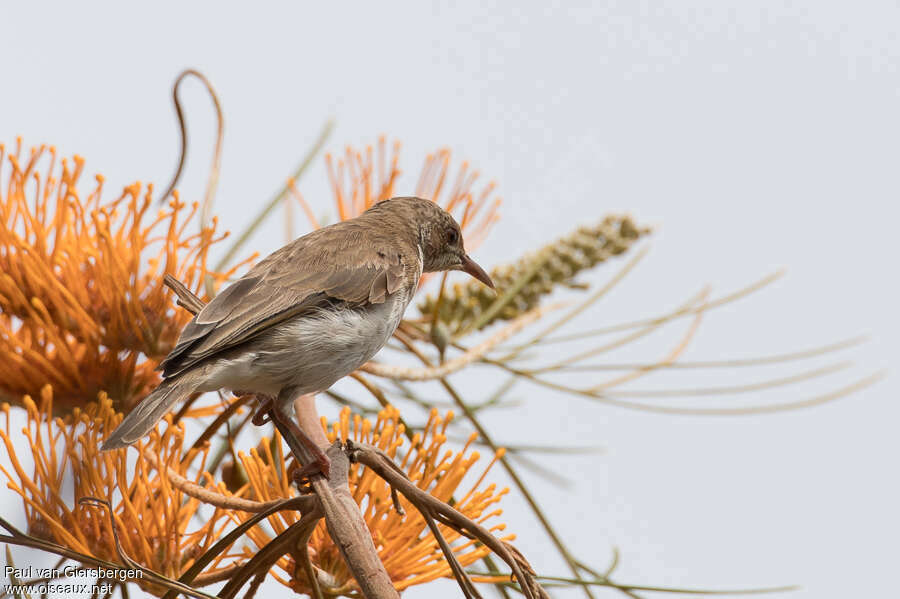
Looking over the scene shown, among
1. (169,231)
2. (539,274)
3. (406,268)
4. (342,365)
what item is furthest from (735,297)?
(169,231)

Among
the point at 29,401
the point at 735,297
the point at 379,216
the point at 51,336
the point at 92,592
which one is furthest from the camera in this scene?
the point at 735,297

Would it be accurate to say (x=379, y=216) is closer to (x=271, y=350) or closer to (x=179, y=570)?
(x=271, y=350)

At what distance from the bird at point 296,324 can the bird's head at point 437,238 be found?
0.18 metres

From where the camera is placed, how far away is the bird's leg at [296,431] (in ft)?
7.21

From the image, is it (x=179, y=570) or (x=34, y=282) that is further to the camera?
(x=34, y=282)

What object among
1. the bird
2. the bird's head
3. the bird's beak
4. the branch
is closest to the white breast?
the bird

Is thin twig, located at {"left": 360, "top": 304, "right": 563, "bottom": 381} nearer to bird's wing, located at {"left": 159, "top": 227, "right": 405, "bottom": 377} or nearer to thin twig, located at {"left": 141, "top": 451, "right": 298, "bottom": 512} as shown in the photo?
bird's wing, located at {"left": 159, "top": 227, "right": 405, "bottom": 377}

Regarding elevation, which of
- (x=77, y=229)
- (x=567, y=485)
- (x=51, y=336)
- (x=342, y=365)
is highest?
(x=77, y=229)

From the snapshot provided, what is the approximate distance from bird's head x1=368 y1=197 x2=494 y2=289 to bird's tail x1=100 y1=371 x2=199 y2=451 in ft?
3.08

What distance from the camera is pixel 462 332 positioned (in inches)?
135

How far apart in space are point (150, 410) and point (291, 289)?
0.53 metres

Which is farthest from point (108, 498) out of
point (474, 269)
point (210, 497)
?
point (474, 269)

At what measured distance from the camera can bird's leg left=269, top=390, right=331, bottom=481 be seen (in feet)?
7.21

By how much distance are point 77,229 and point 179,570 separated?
92cm
